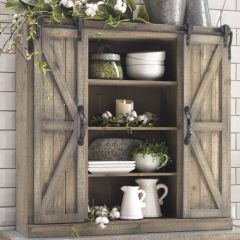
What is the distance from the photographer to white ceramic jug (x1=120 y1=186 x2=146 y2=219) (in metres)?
4.12

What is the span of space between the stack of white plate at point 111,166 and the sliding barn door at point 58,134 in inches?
Result: 4.2

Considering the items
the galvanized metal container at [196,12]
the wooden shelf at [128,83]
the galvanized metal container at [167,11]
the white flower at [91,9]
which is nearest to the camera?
the white flower at [91,9]

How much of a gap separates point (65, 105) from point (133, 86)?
0.66 metres

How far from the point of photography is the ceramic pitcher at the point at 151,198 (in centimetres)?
424

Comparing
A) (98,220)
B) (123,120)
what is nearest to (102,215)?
(98,220)

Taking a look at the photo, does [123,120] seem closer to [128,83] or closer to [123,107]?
[123,107]

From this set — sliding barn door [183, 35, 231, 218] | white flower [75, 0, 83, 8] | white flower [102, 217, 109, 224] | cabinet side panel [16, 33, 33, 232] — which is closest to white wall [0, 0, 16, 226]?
cabinet side panel [16, 33, 33, 232]

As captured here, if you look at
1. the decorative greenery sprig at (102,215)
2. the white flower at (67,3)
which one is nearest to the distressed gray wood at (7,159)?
the decorative greenery sprig at (102,215)

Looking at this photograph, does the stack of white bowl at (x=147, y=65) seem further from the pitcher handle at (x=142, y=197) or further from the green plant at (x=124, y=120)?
the pitcher handle at (x=142, y=197)

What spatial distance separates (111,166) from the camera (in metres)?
4.12

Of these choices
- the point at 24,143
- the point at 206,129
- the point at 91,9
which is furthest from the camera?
the point at 206,129

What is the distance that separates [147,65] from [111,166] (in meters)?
0.65

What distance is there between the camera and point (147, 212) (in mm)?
4242

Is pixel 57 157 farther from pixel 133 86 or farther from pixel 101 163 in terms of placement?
pixel 133 86
